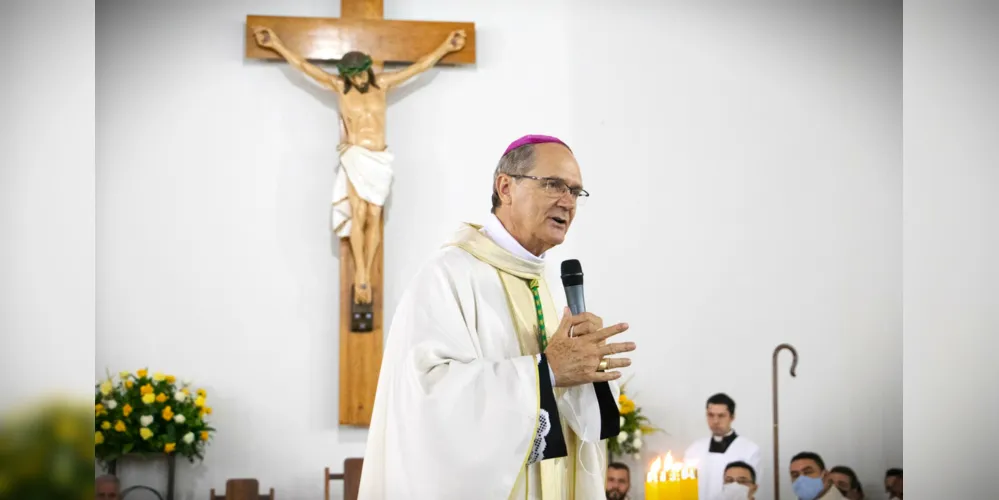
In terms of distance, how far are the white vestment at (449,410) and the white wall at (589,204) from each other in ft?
10.7

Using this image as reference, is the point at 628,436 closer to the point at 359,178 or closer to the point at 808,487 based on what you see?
the point at 808,487

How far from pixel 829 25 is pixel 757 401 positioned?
2.45 metres

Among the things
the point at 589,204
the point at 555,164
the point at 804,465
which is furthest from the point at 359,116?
the point at 804,465

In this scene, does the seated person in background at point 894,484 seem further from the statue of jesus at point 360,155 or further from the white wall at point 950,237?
the white wall at point 950,237

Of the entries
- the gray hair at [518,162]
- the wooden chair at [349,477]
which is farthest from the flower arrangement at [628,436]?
the gray hair at [518,162]

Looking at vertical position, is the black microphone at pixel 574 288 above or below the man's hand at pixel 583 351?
above

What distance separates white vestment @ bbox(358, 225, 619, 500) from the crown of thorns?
10.1 feet

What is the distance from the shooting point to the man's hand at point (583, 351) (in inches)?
88.0

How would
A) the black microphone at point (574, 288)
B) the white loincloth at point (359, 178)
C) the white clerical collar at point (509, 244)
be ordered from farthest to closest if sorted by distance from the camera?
the white loincloth at point (359, 178), the white clerical collar at point (509, 244), the black microphone at point (574, 288)

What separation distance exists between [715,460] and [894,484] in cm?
116

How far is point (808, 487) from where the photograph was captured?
5.54 meters

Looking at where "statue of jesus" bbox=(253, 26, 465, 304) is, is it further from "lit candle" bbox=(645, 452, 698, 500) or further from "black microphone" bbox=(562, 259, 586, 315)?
"black microphone" bbox=(562, 259, 586, 315)

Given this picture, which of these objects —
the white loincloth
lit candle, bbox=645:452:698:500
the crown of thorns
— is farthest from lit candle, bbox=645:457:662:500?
the crown of thorns

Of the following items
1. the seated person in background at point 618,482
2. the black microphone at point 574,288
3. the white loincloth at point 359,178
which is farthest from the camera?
the white loincloth at point 359,178
